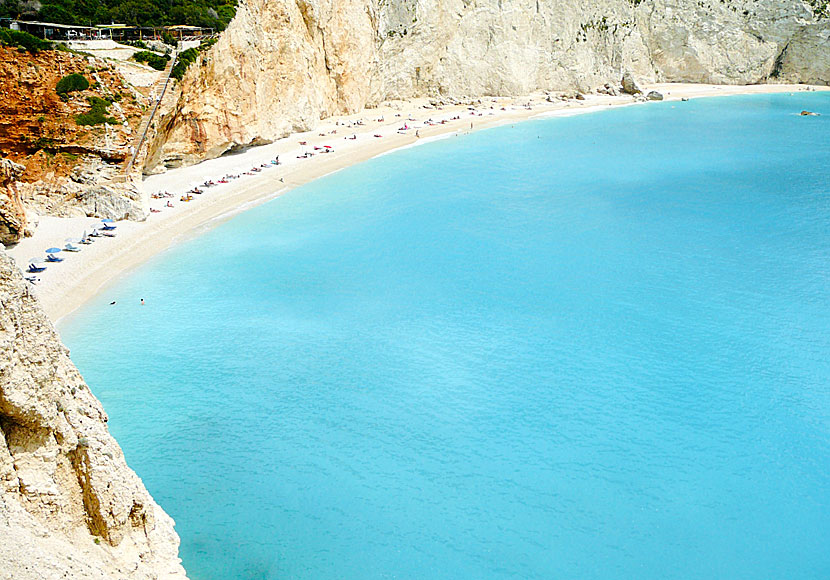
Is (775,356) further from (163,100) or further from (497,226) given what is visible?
(163,100)

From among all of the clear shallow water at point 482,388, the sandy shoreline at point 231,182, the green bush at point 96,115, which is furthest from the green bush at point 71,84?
the clear shallow water at point 482,388

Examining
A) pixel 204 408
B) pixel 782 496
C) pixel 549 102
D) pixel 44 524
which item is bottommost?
pixel 782 496

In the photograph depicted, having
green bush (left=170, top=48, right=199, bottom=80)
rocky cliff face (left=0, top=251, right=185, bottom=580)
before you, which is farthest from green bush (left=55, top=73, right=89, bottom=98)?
rocky cliff face (left=0, top=251, right=185, bottom=580)

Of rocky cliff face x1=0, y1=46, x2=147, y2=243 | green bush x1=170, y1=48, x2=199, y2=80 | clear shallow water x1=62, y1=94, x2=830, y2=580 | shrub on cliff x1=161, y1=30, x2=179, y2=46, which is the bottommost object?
clear shallow water x1=62, y1=94, x2=830, y2=580

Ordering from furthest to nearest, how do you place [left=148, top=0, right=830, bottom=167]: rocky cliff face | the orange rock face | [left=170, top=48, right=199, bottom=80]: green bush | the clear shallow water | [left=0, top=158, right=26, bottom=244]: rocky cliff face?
[left=148, top=0, right=830, bottom=167]: rocky cliff face < [left=170, top=48, right=199, bottom=80]: green bush < the orange rock face < [left=0, top=158, right=26, bottom=244]: rocky cliff face < the clear shallow water

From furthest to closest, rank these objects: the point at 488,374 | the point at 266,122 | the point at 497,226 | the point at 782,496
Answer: the point at 266,122
the point at 497,226
the point at 488,374
the point at 782,496

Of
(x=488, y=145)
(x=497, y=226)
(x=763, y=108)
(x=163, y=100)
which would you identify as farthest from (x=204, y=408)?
(x=763, y=108)

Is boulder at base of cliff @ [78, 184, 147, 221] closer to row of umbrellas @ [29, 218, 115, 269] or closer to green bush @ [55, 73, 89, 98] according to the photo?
row of umbrellas @ [29, 218, 115, 269]
